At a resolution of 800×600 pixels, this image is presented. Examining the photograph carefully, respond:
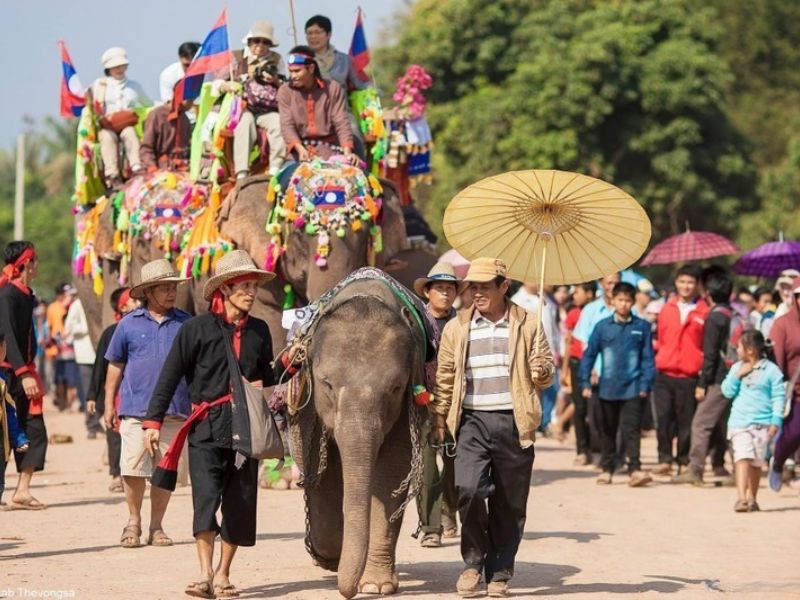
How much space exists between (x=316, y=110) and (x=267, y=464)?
3297 millimetres

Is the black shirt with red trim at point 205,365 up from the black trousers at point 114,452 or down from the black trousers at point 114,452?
up

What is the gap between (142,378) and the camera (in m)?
12.0

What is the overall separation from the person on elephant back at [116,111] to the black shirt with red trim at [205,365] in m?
9.51

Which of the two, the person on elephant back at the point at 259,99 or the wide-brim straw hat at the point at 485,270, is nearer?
the wide-brim straw hat at the point at 485,270

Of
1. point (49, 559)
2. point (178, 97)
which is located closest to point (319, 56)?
point (178, 97)

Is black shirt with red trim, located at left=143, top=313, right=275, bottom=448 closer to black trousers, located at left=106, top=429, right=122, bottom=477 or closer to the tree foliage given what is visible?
black trousers, located at left=106, top=429, right=122, bottom=477

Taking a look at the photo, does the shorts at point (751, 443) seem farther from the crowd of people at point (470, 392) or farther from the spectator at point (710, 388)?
the spectator at point (710, 388)

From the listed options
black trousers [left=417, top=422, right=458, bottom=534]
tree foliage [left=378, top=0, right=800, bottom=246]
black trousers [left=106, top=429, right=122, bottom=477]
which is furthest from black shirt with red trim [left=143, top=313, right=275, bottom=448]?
tree foliage [left=378, top=0, right=800, bottom=246]

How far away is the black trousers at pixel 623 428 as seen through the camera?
16.9 m

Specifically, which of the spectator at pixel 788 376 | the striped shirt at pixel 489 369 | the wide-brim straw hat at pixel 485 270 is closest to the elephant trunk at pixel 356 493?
the striped shirt at pixel 489 369

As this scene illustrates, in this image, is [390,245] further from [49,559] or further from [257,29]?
[49,559]

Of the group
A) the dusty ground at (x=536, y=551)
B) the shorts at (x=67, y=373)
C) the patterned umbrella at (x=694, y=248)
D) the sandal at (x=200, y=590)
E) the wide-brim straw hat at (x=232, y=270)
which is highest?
the patterned umbrella at (x=694, y=248)

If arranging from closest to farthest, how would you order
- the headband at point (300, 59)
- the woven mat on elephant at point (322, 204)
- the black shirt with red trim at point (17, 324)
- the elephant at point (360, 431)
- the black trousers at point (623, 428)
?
the elephant at point (360, 431) → the black shirt with red trim at point (17, 324) → the woven mat on elephant at point (322, 204) → the headband at point (300, 59) → the black trousers at point (623, 428)

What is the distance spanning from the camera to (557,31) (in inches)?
1581
